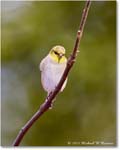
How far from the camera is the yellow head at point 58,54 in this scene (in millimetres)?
2127

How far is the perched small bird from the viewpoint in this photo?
213 cm

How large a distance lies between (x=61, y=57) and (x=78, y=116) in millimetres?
241

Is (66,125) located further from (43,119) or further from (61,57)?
(61,57)

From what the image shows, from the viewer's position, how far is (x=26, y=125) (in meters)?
2.19

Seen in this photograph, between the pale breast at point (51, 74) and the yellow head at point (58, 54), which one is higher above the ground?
the yellow head at point (58, 54)

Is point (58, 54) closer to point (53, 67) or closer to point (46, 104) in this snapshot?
point (53, 67)

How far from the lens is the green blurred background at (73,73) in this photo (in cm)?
219

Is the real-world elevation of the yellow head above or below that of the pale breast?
above

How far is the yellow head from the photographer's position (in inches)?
83.7

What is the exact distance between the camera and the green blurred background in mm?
2193

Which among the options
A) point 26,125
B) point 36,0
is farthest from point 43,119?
point 36,0

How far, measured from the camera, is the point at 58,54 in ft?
7.02

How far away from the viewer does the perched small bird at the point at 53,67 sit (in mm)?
2129

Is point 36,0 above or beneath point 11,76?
above
